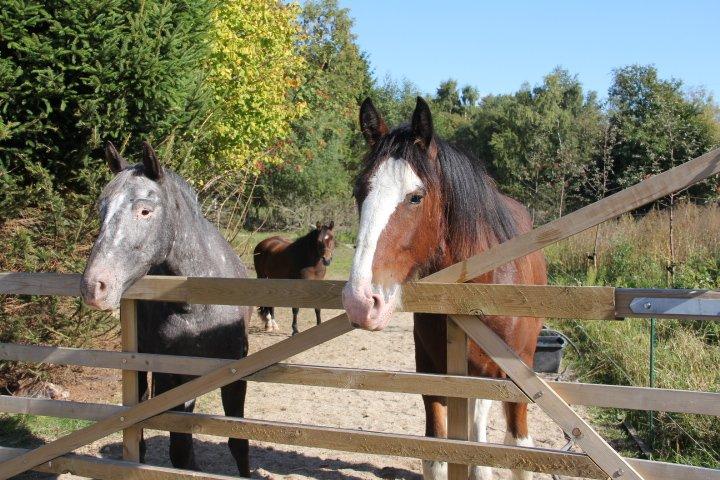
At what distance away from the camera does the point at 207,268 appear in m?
3.85

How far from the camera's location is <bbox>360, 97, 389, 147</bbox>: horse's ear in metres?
2.87

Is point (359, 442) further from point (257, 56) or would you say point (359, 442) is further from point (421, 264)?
point (257, 56)

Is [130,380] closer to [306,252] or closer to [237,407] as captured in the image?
[237,407]

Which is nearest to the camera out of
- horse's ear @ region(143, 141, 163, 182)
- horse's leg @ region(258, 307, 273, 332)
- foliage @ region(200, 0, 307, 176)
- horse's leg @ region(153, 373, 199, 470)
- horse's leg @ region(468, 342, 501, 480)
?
horse's leg @ region(468, 342, 501, 480)

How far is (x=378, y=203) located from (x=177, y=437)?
7.14 feet

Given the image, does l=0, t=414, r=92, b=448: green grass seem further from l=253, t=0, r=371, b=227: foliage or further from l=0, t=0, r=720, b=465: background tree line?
l=253, t=0, r=371, b=227: foliage

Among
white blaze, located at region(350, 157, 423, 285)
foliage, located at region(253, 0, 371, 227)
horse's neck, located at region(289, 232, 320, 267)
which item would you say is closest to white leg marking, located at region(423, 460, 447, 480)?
white blaze, located at region(350, 157, 423, 285)

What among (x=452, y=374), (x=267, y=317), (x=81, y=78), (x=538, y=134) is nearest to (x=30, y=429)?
Answer: (x=81, y=78)

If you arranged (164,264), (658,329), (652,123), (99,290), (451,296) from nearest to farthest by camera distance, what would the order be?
(451,296)
(99,290)
(164,264)
(658,329)
(652,123)

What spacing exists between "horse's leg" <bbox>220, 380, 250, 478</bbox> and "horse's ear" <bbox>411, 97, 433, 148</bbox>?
1940 mm

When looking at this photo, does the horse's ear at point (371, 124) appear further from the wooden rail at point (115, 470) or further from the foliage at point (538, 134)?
the foliage at point (538, 134)

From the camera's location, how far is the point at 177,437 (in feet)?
12.1

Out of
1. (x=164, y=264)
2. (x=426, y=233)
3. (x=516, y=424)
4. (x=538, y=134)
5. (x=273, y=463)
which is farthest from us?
(x=538, y=134)

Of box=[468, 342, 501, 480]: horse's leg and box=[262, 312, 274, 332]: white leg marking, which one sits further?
box=[262, 312, 274, 332]: white leg marking
